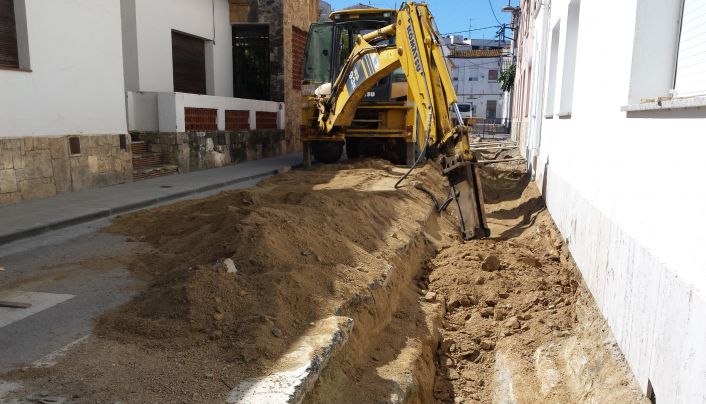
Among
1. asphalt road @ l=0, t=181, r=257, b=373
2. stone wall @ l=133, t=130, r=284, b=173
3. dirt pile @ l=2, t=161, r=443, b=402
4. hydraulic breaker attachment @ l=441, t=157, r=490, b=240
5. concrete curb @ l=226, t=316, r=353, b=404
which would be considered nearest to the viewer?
concrete curb @ l=226, t=316, r=353, b=404

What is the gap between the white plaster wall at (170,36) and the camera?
472 inches

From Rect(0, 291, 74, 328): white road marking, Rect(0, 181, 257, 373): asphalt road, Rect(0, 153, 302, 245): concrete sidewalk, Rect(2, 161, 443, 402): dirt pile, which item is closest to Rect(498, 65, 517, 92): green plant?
Rect(0, 153, 302, 245): concrete sidewalk

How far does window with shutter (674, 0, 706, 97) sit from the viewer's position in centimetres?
310

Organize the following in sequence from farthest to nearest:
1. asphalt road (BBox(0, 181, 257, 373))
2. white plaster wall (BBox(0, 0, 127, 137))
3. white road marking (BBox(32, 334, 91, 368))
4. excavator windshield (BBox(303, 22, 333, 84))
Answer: excavator windshield (BBox(303, 22, 333, 84)) < white plaster wall (BBox(0, 0, 127, 137)) < asphalt road (BBox(0, 181, 257, 373)) < white road marking (BBox(32, 334, 91, 368))

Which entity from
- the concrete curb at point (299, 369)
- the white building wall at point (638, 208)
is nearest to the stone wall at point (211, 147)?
the white building wall at point (638, 208)

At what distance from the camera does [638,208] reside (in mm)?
3420

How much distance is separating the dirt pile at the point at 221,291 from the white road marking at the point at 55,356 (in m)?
0.07

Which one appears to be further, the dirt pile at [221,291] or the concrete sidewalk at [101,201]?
the concrete sidewalk at [101,201]

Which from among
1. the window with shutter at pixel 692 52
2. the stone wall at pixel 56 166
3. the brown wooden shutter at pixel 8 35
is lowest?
the stone wall at pixel 56 166

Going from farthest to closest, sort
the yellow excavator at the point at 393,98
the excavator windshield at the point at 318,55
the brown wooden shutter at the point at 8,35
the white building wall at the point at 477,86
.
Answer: the white building wall at the point at 477,86 → the excavator windshield at the point at 318,55 → the brown wooden shutter at the point at 8,35 → the yellow excavator at the point at 393,98

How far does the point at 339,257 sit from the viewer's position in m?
5.12

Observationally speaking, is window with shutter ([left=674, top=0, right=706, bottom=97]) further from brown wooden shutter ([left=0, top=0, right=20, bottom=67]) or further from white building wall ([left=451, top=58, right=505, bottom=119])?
white building wall ([left=451, top=58, right=505, bottom=119])

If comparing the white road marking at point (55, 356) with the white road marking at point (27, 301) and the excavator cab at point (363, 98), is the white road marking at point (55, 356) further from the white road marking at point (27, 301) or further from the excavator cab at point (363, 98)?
the excavator cab at point (363, 98)

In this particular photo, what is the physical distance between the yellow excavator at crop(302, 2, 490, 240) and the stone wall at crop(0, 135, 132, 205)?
14.2 feet
